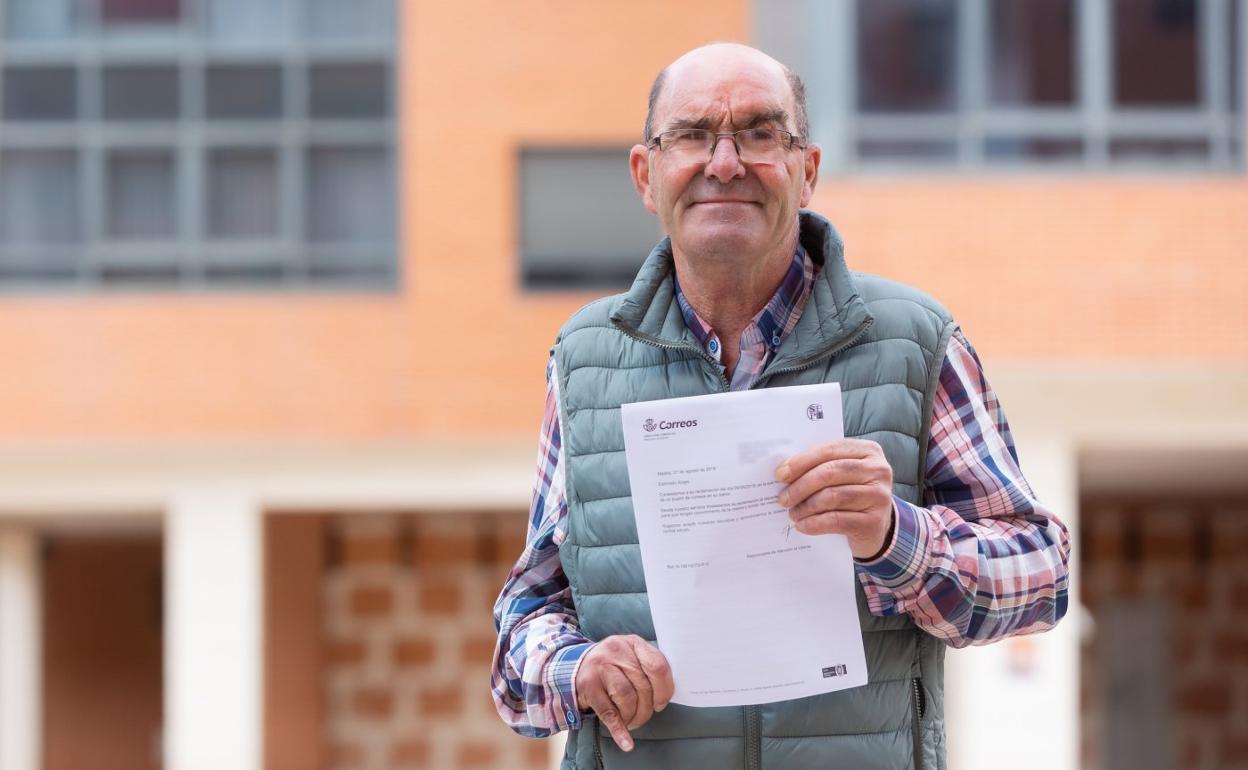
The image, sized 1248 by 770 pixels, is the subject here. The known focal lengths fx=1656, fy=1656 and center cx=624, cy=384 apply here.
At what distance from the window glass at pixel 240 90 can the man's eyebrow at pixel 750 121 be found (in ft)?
35.7

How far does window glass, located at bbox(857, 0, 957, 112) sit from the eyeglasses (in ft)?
28.7

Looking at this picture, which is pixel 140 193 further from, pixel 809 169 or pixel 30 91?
pixel 809 169

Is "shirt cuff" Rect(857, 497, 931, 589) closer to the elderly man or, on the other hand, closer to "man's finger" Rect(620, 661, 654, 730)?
the elderly man

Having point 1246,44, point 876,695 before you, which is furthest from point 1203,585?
point 876,695

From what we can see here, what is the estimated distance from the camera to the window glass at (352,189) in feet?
41.7

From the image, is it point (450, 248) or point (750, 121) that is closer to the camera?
point (750, 121)

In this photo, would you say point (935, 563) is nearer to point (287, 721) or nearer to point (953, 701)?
point (953, 701)

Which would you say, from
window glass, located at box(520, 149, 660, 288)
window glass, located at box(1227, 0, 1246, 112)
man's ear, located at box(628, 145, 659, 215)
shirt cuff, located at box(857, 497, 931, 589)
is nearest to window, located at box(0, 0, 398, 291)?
window glass, located at box(520, 149, 660, 288)

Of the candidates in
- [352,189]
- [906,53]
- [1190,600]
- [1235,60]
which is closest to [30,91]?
[352,189]

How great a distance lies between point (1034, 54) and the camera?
10836 millimetres

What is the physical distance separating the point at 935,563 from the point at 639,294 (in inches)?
23.2

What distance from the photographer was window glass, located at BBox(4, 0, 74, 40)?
12.5m

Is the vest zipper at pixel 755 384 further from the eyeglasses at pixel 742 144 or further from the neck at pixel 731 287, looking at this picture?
the eyeglasses at pixel 742 144

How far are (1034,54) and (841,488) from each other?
31.0ft
